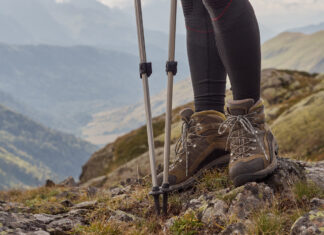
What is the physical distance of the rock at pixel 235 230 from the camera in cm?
259

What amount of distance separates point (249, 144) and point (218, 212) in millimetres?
863

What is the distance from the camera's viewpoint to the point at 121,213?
374 centimetres

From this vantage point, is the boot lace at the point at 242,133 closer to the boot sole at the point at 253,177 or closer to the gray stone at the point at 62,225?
the boot sole at the point at 253,177

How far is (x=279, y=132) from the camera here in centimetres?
1520

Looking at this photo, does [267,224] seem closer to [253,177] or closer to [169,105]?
[253,177]

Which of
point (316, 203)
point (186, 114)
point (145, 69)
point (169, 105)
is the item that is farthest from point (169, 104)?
point (316, 203)

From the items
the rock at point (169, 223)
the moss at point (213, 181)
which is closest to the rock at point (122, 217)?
the rock at point (169, 223)

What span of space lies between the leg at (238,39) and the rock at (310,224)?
145 centimetres

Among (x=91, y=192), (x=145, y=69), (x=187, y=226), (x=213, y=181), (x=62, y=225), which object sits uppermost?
(x=91, y=192)

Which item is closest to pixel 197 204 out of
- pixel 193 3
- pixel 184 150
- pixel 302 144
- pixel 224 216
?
pixel 224 216

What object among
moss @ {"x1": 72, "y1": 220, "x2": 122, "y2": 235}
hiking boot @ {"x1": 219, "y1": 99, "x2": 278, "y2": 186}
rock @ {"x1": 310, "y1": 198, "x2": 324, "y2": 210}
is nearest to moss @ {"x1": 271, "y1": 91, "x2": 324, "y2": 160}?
hiking boot @ {"x1": 219, "y1": 99, "x2": 278, "y2": 186}

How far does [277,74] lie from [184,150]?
2785cm

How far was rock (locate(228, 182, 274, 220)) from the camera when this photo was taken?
2.94 meters

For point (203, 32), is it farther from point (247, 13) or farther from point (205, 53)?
point (247, 13)
